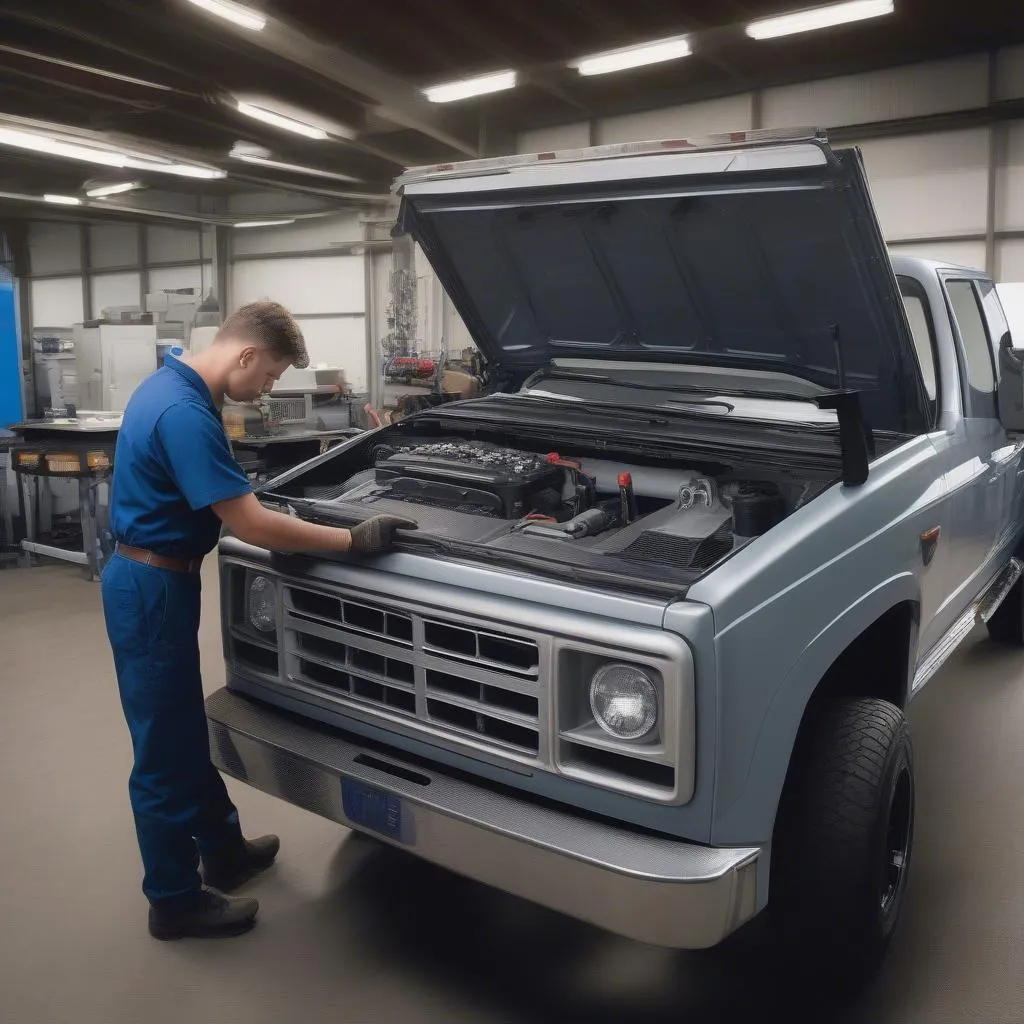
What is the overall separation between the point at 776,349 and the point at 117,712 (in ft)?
10.0

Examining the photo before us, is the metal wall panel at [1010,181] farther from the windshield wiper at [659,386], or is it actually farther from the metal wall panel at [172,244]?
the metal wall panel at [172,244]

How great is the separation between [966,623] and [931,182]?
28.1ft

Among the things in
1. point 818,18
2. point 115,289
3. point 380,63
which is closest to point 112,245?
point 115,289

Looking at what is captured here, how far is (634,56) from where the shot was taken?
9641mm

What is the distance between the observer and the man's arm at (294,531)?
7.05 ft

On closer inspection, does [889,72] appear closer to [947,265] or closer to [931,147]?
[931,147]

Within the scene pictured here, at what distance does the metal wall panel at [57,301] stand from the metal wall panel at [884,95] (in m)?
17.9

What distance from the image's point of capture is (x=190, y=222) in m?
18.9

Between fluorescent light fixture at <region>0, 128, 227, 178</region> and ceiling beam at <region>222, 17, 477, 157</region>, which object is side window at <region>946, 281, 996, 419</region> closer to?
ceiling beam at <region>222, 17, 477, 157</region>

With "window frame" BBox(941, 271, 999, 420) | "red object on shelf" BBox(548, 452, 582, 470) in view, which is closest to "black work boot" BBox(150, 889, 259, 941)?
"red object on shelf" BBox(548, 452, 582, 470)

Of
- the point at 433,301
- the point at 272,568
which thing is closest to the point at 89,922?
the point at 272,568

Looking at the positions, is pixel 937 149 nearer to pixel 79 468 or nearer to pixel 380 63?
pixel 380 63

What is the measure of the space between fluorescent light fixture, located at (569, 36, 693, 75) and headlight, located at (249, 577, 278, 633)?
8511 mm

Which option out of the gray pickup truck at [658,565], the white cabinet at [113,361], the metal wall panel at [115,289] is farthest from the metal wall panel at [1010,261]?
the metal wall panel at [115,289]
